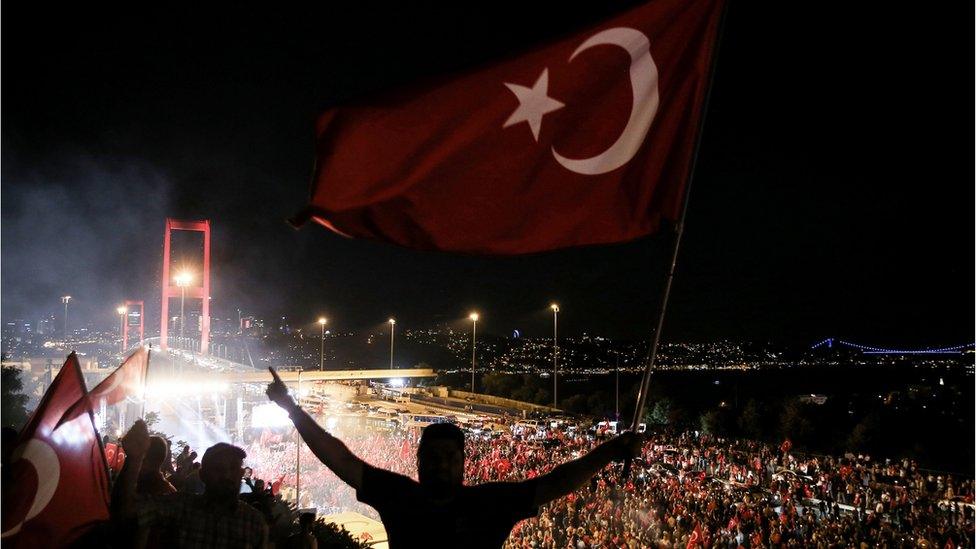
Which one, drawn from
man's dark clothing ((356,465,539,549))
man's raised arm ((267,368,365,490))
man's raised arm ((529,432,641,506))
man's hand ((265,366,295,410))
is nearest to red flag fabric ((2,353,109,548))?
man's hand ((265,366,295,410))

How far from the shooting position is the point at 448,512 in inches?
94.3

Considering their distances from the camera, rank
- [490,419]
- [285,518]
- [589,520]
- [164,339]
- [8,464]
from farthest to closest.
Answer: [164,339], [490,419], [589,520], [285,518], [8,464]

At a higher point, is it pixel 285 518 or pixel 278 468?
pixel 285 518

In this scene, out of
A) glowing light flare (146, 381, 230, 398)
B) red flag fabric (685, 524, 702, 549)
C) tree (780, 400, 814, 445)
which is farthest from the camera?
tree (780, 400, 814, 445)

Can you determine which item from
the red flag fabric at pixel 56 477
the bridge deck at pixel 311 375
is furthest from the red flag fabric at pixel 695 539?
the bridge deck at pixel 311 375

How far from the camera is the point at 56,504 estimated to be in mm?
3998

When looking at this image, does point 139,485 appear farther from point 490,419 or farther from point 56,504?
point 490,419

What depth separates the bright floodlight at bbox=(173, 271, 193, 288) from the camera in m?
60.3

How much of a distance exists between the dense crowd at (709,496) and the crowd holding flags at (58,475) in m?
9.78

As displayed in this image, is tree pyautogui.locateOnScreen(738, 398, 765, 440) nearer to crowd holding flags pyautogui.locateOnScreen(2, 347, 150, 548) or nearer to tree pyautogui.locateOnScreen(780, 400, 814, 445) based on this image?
tree pyautogui.locateOnScreen(780, 400, 814, 445)

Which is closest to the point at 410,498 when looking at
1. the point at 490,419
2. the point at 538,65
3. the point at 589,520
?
the point at 538,65

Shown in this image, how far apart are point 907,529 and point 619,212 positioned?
1469 cm

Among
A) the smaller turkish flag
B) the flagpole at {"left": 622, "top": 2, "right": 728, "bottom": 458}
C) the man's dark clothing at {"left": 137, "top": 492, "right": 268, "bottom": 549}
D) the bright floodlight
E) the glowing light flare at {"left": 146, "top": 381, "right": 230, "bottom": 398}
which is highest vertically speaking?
the bright floodlight

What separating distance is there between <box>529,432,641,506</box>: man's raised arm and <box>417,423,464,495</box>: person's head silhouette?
361 millimetres
